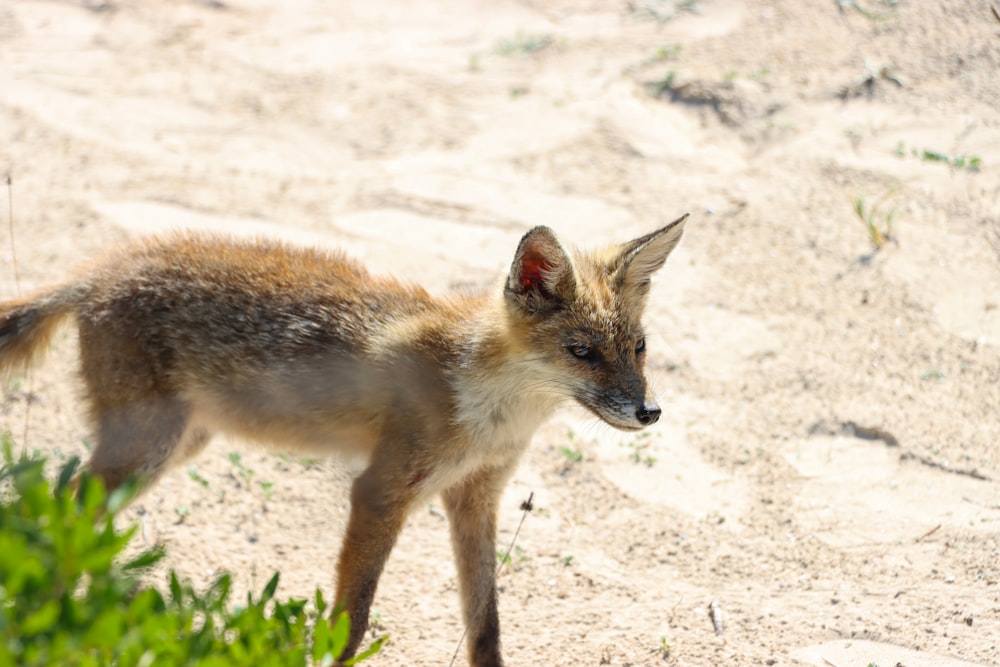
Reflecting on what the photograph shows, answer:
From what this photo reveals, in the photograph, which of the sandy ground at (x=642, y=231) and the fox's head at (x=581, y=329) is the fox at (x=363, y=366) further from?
the sandy ground at (x=642, y=231)

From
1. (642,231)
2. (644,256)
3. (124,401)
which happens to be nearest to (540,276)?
(644,256)

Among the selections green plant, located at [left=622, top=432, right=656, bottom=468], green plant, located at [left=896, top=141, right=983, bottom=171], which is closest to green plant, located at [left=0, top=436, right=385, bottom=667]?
green plant, located at [left=622, top=432, right=656, bottom=468]

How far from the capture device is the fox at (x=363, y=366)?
4.71 m

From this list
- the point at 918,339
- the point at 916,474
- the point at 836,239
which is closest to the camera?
the point at 916,474

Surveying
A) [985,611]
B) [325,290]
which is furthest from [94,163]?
[985,611]

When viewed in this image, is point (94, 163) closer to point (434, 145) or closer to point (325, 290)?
point (434, 145)

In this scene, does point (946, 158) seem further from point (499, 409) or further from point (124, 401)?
point (124, 401)

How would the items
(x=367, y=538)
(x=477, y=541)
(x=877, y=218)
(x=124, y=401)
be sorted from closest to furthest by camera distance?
(x=367, y=538), (x=124, y=401), (x=477, y=541), (x=877, y=218)

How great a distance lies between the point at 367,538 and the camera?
462 cm

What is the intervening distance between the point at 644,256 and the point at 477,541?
1.57 metres

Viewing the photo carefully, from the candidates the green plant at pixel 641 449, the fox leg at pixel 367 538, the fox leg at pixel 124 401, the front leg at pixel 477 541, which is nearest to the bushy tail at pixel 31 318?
the fox leg at pixel 124 401

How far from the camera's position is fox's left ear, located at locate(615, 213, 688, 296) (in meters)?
4.93

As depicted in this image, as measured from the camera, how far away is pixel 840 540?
554cm

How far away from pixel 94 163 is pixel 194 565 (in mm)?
4530
